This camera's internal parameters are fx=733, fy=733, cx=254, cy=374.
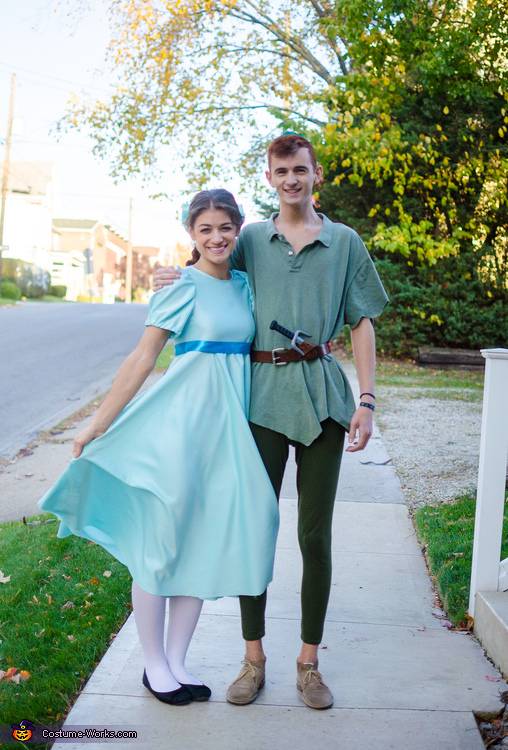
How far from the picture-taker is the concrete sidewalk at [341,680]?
2.51 metres

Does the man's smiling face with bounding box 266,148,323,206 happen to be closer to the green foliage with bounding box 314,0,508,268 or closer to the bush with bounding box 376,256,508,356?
the green foliage with bounding box 314,0,508,268

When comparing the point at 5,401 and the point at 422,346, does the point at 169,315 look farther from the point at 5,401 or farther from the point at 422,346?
the point at 422,346

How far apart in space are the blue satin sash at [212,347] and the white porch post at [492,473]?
109 centimetres

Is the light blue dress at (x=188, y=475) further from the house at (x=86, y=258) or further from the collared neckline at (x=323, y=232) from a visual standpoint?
the house at (x=86, y=258)

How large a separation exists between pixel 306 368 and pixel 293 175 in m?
0.72

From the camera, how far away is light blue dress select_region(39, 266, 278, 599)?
259 centimetres

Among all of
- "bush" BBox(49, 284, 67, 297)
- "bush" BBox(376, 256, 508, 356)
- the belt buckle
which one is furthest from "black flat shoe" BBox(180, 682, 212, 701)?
"bush" BBox(49, 284, 67, 297)

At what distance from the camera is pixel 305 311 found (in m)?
2.73

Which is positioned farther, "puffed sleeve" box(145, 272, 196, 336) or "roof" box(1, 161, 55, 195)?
"roof" box(1, 161, 55, 195)

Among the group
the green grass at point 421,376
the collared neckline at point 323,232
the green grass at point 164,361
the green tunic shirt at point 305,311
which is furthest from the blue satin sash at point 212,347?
the green grass at point 421,376

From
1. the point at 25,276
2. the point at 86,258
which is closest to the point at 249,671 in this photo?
the point at 25,276

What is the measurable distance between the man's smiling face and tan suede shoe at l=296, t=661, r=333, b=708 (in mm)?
1774

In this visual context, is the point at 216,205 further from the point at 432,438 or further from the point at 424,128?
the point at 424,128

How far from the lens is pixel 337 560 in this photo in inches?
172
